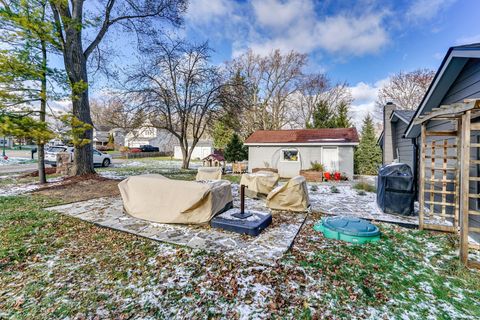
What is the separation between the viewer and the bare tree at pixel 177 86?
1425 cm

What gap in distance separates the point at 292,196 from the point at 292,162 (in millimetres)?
7567

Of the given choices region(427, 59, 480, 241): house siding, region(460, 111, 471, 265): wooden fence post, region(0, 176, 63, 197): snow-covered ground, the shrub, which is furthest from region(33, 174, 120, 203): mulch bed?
the shrub

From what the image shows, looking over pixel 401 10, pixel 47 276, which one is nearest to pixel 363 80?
pixel 401 10

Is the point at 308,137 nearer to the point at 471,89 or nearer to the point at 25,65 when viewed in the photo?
the point at 471,89

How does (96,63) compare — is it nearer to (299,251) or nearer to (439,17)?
(299,251)

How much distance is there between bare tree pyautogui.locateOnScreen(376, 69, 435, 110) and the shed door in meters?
15.7

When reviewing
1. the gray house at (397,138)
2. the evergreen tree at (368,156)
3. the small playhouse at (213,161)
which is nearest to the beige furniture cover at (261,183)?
the gray house at (397,138)

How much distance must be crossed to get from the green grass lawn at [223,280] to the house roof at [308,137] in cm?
899

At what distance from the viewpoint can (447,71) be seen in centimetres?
438

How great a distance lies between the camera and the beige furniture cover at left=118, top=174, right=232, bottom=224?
4.70 metres

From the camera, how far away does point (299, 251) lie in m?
3.73

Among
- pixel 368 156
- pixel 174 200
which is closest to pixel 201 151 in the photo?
pixel 368 156

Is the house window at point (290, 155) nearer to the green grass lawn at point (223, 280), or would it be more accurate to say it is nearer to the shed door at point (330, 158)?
the shed door at point (330, 158)

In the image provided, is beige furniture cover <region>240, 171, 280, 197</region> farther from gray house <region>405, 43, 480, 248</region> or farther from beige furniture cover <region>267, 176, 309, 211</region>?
Result: gray house <region>405, 43, 480, 248</region>
